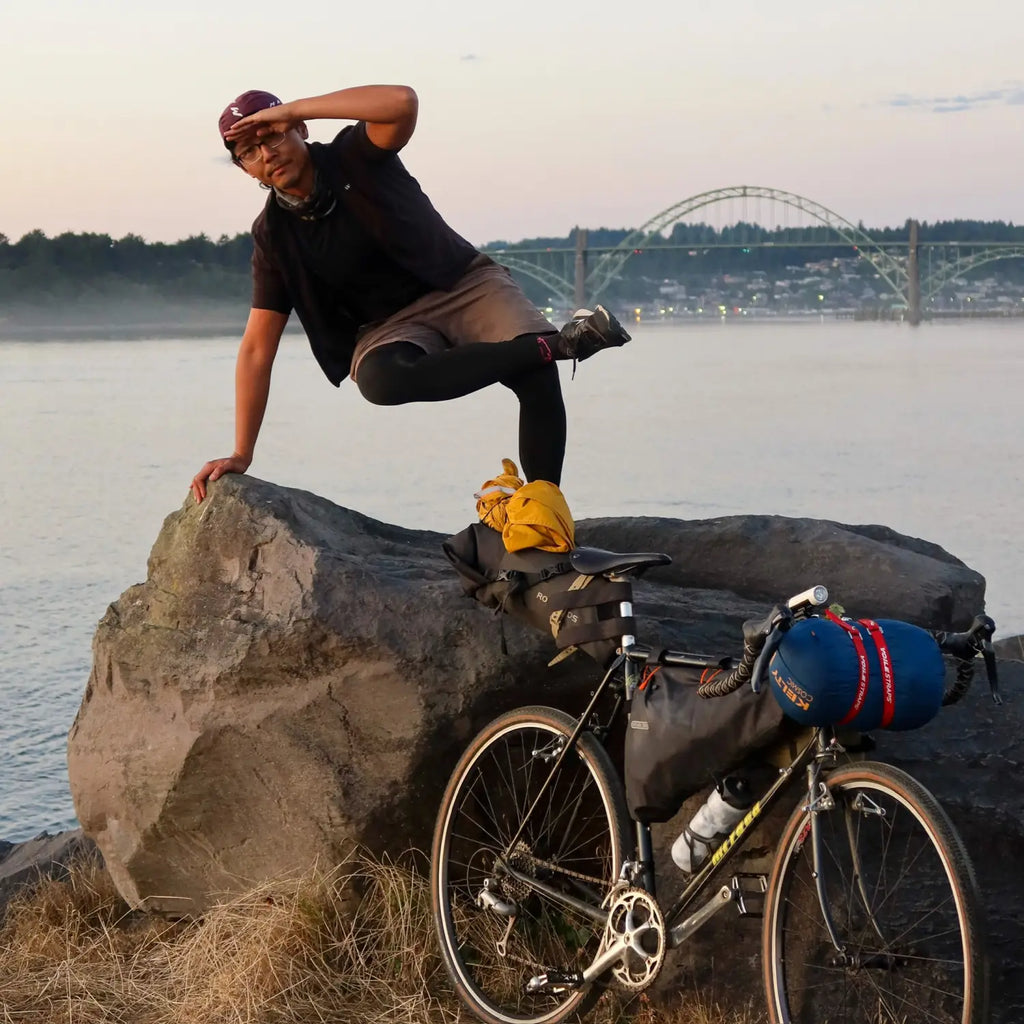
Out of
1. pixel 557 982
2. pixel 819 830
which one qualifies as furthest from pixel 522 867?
pixel 819 830

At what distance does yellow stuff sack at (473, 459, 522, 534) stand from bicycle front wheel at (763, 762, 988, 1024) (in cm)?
124

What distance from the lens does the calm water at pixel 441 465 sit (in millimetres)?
16266

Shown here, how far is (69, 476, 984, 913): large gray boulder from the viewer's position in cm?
433

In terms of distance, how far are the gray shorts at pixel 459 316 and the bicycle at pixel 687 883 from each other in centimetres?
121

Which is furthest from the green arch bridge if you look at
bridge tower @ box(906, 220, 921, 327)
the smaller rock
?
the smaller rock

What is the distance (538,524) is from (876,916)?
1270 millimetres

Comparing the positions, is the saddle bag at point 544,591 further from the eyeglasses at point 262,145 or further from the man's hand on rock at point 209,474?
the eyeglasses at point 262,145

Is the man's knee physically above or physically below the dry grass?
above

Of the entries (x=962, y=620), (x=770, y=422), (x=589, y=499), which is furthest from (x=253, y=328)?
(x=770, y=422)

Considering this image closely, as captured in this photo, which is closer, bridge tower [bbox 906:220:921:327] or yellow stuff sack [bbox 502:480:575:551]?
yellow stuff sack [bbox 502:480:575:551]

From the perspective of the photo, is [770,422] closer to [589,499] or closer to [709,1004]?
[589,499]

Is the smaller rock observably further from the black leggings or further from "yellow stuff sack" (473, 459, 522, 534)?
"yellow stuff sack" (473, 459, 522, 534)

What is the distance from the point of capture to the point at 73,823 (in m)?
9.96

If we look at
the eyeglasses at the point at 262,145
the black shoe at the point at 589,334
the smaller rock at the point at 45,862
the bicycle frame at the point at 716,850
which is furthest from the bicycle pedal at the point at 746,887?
the smaller rock at the point at 45,862
